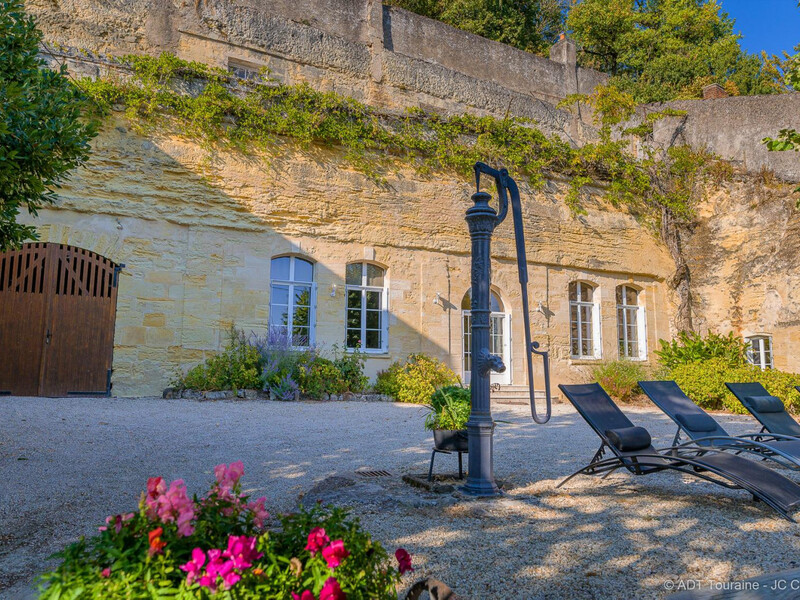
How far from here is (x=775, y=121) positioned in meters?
14.2

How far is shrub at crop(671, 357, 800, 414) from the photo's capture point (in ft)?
32.2

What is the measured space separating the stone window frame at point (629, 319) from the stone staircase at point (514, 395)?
295 cm

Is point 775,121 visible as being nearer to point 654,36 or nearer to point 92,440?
point 654,36

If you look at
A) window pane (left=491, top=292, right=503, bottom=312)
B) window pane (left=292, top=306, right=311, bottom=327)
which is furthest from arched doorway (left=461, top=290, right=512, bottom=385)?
window pane (left=292, top=306, right=311, bottom=327)

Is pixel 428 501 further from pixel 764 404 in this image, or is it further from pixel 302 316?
pixel 302 316

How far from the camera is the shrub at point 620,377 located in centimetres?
1140

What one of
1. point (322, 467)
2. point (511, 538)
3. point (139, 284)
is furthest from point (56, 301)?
point (511, 538)

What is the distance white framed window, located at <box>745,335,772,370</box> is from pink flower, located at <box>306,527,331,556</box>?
524 inches

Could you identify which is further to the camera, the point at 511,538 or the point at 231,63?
the point at 231,63

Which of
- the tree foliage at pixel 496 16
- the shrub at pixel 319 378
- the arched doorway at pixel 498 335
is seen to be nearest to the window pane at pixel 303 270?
the shrub at pixel 319 378

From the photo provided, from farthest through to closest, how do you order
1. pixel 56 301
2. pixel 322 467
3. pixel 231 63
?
1. pixel 231 63
2. pixel 56 301
3. pixel 322 467

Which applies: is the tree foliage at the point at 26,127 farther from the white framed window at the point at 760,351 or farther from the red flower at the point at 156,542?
the white framed window at the point at 760,351

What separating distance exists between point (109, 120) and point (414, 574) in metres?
9.18

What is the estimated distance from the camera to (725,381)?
402 inches
